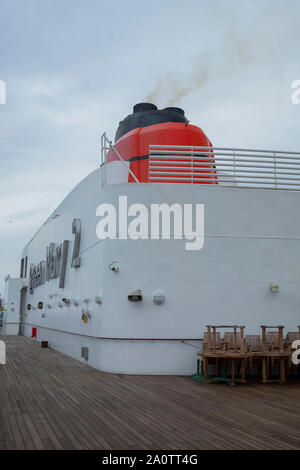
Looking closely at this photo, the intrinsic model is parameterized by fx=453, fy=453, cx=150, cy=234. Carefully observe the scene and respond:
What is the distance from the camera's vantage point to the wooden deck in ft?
13.9

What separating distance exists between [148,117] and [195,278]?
513 centimetres

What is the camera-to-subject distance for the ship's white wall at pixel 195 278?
896 cm

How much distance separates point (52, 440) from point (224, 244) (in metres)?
5.90

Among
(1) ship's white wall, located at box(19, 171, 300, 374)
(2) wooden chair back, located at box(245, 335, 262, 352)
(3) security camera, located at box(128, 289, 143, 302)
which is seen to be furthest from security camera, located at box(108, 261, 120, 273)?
(2) wooden chair back, located at box(245, 335, 262, 352)

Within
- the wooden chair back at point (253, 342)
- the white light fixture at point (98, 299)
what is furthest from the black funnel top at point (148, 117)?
the wooden chair back at point (253, 342)

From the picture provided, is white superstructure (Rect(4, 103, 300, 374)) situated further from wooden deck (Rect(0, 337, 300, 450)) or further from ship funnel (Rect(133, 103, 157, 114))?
ship funnel (Rect(133, 103, 157, 114))

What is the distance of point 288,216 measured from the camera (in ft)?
31.5

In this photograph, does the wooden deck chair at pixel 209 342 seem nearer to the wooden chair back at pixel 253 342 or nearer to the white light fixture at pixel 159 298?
the wooden chair back at pixel 253 342

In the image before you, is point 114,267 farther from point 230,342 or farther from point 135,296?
point 230,342

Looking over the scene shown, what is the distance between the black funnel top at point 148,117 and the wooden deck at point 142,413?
6.73 m

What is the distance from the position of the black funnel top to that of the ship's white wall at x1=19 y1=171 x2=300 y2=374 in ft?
11.0

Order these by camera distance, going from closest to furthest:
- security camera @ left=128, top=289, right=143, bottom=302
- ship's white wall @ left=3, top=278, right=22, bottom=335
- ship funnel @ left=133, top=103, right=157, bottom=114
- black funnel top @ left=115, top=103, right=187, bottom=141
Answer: security camera @ left=128, top=289, right=143, bottom=302, black funnel top @ left=115, top=103, right=187, bottom=141, ship funnel @ left=133, top=103, right=157, bottom=114, ship's white wall @ left=3, top=278, right=22, bottom=335

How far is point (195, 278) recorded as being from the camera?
912 centimetres
